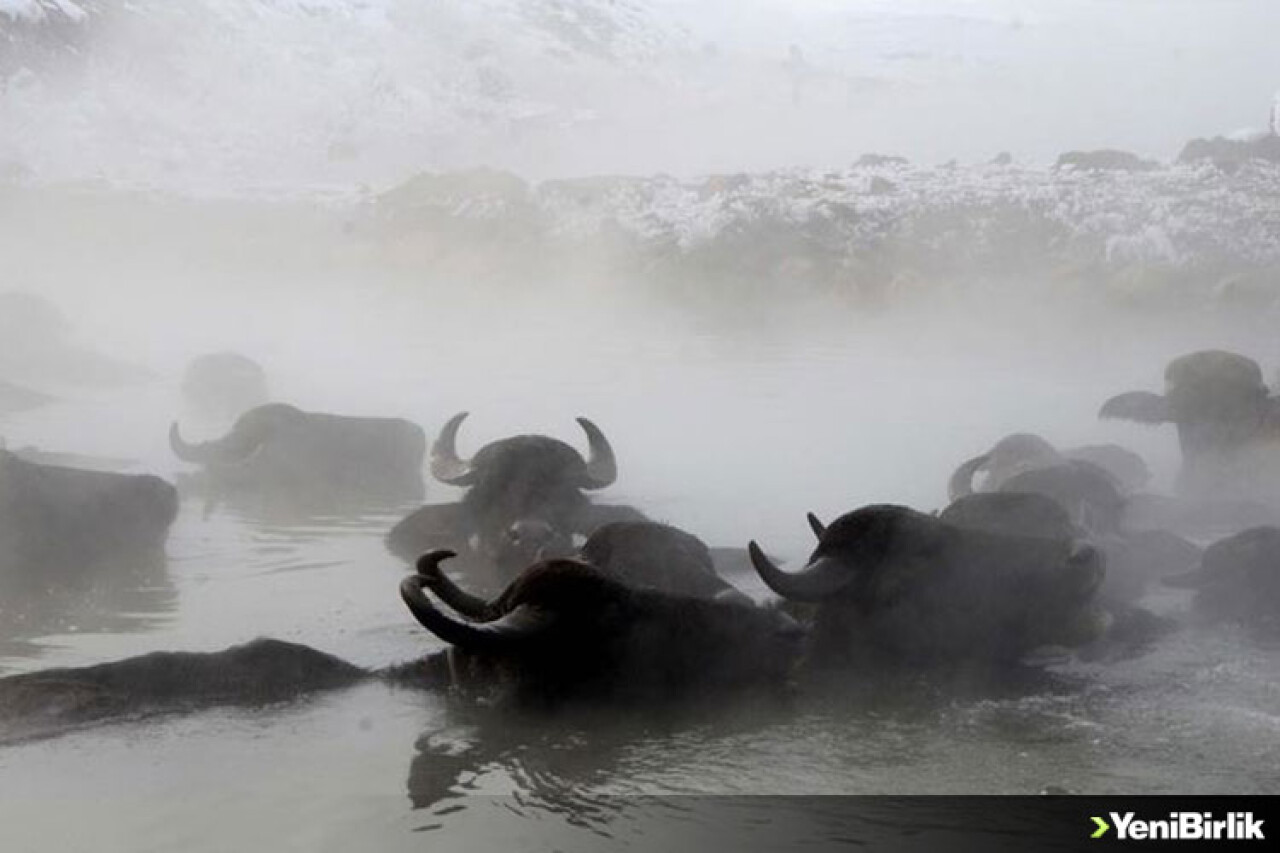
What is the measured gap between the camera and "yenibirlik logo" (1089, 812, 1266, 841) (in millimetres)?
4680

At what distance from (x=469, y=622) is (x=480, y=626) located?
8 centimetres

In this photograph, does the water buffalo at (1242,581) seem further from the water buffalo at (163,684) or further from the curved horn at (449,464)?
the water buffalo at (163,684)

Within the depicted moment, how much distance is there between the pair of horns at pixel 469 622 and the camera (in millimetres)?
5484

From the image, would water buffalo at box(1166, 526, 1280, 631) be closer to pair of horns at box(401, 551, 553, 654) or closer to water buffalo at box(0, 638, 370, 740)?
pair of horns at box(401, 551, 553, 654)

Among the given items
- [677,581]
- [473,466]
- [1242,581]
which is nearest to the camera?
[677,581]

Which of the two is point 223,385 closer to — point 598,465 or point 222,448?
point 222,448

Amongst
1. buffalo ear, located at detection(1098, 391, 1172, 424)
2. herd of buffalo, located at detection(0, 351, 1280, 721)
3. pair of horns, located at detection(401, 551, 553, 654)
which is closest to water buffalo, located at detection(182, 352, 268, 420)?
herd of buffalo, located at detection(0, 351, 1280, 721)

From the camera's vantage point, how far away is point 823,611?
21.6 feet

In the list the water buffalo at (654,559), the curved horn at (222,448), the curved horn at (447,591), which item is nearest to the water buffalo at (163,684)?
the curved horn at (447,591)

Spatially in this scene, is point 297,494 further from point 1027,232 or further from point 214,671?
point 1027,232

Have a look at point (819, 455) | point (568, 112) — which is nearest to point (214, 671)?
point (819, 455)

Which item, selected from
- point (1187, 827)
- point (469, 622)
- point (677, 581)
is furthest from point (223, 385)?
point (1187, 827)

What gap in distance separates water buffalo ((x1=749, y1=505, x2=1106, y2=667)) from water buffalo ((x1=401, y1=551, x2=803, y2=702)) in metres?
0.49

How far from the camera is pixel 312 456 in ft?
37.4
